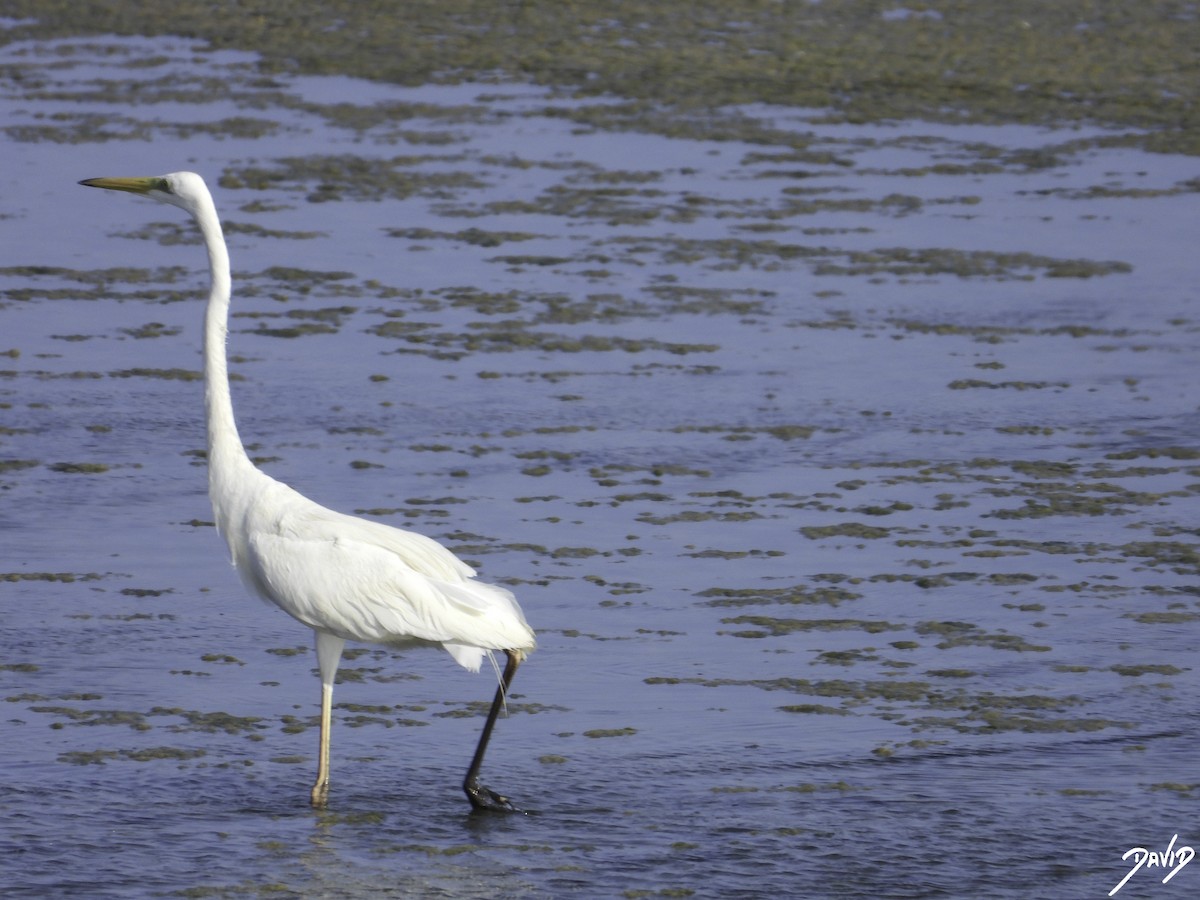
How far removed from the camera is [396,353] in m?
13.6

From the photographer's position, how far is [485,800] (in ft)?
24.8

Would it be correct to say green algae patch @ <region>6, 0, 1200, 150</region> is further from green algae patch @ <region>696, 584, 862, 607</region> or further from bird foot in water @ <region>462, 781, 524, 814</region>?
bird foot in water @ <region>462, 781, 524, 814</region>

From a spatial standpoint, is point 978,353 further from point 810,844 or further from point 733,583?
point 810,844

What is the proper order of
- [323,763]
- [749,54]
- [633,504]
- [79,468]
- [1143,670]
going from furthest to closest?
[749,54] < [79,468] < [633,504] < [1143,670] < [323,763]

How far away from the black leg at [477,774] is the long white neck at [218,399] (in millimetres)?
1174

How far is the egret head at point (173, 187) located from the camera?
7934 millimetres

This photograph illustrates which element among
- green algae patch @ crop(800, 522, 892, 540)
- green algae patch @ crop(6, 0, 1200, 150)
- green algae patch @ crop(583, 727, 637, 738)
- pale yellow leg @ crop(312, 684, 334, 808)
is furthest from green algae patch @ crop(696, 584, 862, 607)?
green algae patch @ crop(6, 0, 1200, 150)

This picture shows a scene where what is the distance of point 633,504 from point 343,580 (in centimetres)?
369

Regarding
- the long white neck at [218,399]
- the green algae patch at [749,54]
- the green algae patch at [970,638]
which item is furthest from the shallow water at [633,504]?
the green algae patch at [749,54]

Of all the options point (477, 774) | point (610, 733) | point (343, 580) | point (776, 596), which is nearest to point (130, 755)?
point (343, 580)

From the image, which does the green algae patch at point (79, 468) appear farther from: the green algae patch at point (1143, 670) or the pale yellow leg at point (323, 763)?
the green algae patch at point (1143, 670)

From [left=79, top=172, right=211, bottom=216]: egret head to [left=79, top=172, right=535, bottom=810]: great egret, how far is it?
0.12 metres

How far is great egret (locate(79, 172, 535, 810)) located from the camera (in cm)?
743
